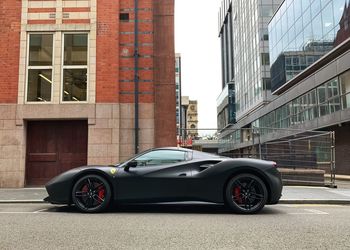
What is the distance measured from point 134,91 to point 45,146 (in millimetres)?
3524

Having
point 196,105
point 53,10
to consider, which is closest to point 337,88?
point 53,10

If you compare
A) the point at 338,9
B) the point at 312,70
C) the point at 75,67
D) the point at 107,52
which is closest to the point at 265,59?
the point at 312,70

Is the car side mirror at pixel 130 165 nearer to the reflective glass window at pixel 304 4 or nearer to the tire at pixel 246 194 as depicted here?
the tire at pixel 246 194

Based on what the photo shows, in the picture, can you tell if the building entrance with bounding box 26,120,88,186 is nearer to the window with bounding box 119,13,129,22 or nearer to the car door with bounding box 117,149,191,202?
the window with bounding box 119,13,129,22

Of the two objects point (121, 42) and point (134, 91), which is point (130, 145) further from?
point (121, 42)

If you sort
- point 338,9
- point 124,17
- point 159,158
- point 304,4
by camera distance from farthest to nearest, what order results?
point 304,4, point 338,9, point 124,17, point 159,158

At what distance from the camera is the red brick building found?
41.8 ft

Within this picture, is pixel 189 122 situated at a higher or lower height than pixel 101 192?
higher

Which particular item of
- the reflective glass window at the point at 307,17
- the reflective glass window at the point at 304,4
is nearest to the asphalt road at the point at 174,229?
the reflective glass window at the point at 307,17

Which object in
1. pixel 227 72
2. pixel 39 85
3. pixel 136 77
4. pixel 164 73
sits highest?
pixel 227 72

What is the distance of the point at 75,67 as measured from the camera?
43.6 feet

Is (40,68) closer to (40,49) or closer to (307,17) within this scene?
(40,49)

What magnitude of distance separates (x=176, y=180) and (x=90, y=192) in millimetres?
1626

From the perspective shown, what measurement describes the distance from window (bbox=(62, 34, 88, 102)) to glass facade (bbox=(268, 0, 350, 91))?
747 inches
